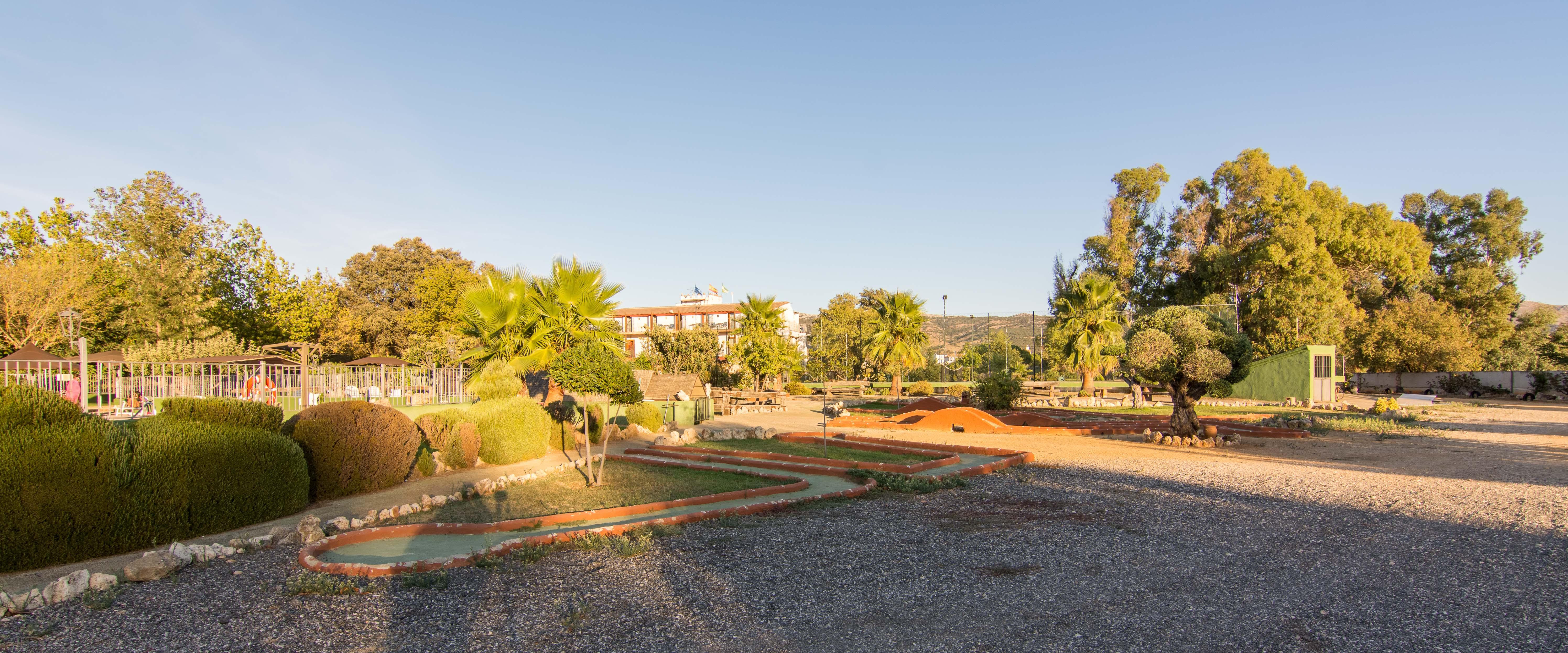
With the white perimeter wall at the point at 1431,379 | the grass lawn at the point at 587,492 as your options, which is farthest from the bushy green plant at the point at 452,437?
the white perimeter wall at the point at 1431,379

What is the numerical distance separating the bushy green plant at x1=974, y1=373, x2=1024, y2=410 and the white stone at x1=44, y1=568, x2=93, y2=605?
21101 millimetres

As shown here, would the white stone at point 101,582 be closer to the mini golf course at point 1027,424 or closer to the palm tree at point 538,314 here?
the palm tree at point 538,314

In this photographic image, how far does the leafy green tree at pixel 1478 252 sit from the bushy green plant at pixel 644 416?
48.4 meters

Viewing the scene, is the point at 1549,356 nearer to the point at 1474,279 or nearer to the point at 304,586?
the point at 1474,279

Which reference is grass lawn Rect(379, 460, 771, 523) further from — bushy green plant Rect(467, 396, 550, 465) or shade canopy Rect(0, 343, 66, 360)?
shade canopy Rect(0, 343, 66, 360)

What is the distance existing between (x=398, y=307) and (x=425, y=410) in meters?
35.5

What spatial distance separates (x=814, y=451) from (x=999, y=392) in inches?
446

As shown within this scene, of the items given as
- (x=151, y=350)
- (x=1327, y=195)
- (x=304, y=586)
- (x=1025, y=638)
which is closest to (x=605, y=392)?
(x=304, y=586)

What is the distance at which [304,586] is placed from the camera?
15.9ft

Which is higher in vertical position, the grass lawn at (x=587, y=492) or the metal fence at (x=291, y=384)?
the metal fence at (x=291, y=384)

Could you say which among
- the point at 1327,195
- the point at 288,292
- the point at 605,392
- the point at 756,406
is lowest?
the point at 756,406

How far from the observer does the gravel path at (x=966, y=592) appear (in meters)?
4.03

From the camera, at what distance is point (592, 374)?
934 centimetres

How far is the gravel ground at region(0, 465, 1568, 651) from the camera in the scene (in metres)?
4.02
